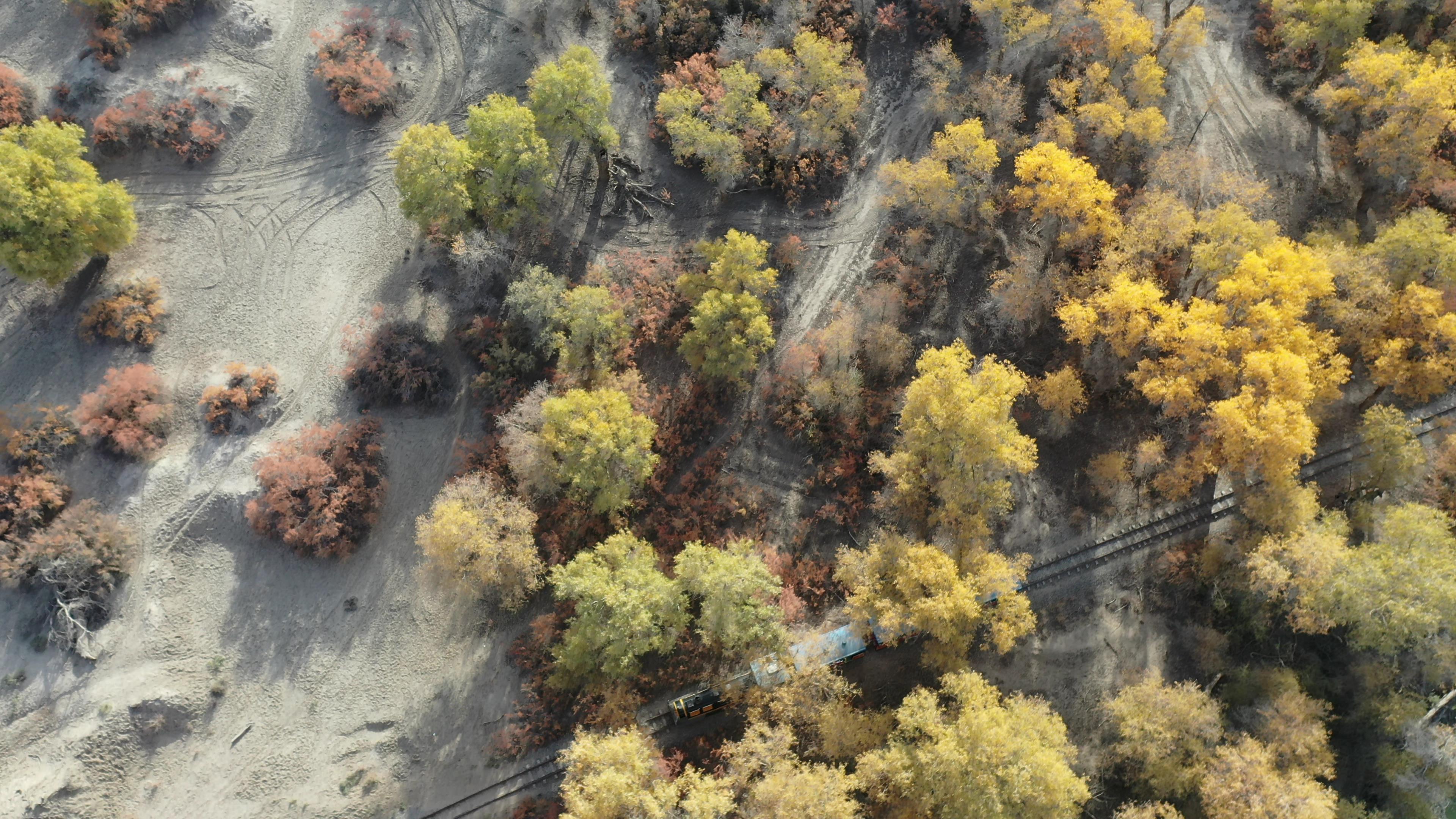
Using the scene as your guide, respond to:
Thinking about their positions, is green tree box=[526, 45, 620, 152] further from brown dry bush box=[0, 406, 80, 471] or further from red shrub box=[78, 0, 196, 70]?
brown dry bush box=[0, 406, 80, 471]

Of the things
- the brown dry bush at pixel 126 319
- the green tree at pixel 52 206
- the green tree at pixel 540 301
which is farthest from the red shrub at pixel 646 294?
the green tree at pixel 52 206

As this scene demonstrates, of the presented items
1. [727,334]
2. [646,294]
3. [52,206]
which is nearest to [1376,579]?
[727,334]

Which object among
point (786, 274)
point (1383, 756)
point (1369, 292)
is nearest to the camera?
point (1383, 756)

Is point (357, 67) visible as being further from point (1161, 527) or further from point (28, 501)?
point (1161, 527)

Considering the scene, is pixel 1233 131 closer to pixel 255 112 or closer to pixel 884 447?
pixel 884 447

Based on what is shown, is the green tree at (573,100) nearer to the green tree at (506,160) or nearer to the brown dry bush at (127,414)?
the green tree at (506,160)

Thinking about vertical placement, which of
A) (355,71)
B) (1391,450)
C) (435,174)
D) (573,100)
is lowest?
(1391,450)

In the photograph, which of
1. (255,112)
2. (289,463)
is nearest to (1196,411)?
(289,463)
